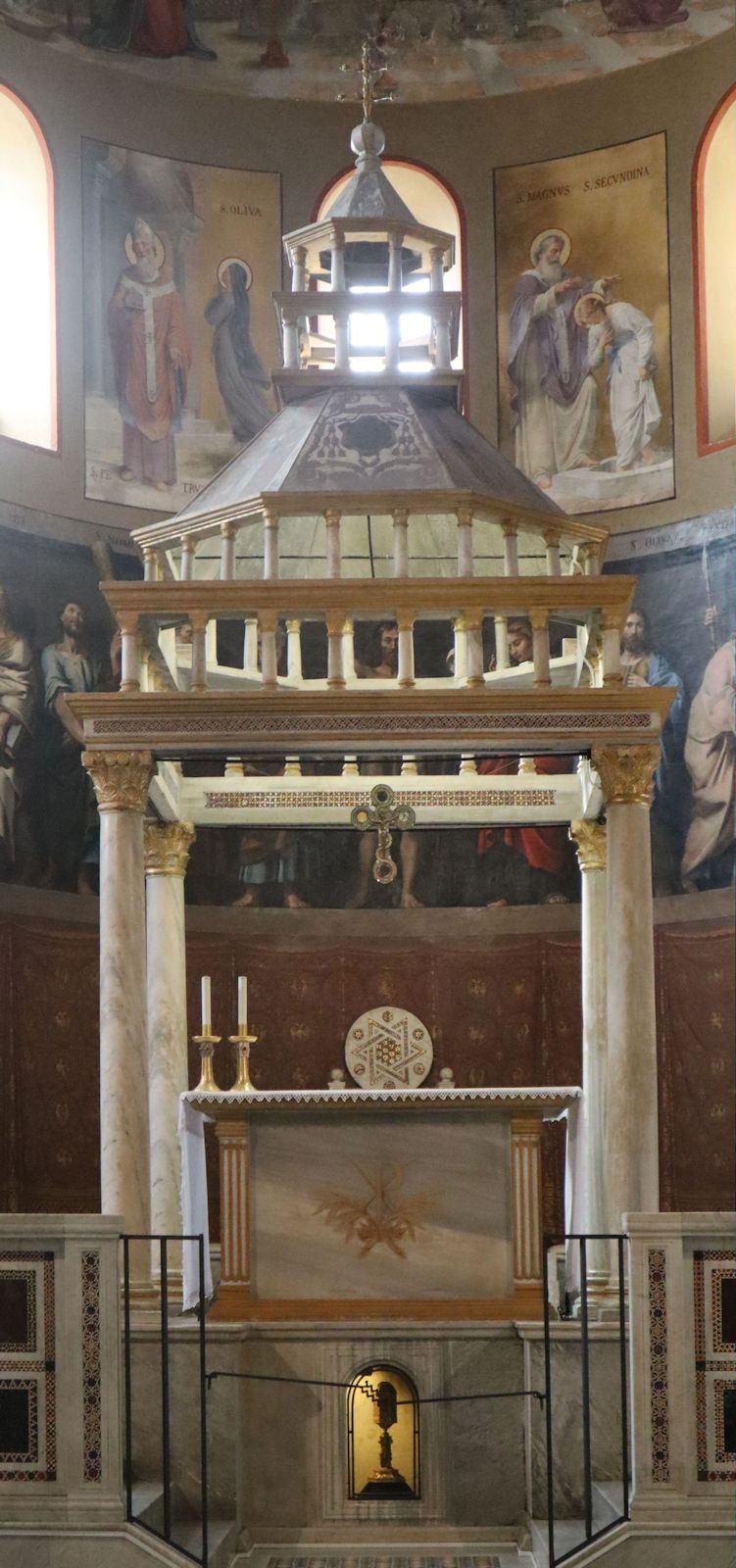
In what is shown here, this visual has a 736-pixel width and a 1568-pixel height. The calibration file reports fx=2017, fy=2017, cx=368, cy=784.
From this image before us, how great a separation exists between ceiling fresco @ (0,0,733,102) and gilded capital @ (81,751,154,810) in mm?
9071

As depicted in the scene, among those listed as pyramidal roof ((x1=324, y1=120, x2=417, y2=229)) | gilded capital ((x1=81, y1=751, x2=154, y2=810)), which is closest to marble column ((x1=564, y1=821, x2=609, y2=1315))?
gilded capital ((x1=81, y1=751, x2=154, y2=810))

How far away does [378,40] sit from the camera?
18438mm

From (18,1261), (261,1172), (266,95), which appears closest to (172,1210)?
(261,1172)

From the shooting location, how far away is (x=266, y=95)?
60.1 feet

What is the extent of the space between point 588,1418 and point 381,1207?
212 cm

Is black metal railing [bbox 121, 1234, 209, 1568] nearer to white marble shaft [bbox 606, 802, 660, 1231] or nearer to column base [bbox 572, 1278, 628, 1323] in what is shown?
column base [bbox 572, 1278, 628, 1323]

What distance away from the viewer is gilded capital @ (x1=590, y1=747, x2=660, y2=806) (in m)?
11.0

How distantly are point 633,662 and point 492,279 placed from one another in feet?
12.8

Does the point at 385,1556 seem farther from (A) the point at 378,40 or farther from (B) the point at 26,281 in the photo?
(A) the point at 378,40

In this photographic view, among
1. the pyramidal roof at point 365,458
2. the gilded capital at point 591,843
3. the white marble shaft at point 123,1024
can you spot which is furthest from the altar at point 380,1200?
the pyramidal roof at point 365,458

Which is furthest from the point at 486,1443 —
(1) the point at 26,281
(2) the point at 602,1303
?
(1) the point at 26,281

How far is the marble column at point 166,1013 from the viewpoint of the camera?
1254 centimetres

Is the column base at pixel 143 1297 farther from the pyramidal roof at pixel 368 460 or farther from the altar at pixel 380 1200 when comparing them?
the pyramidal roof at pixel 368 460

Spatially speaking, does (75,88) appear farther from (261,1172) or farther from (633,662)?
(261,1172)
